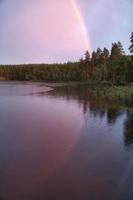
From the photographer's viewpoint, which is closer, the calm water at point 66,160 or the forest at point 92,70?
the calm water at point 66,160

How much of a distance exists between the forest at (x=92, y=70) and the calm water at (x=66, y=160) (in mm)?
31881

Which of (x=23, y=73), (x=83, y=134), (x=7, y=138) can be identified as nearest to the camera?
(x=7, y=138)

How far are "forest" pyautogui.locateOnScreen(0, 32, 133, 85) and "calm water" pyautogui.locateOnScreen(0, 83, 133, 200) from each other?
31881mm

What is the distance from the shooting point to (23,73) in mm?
123562

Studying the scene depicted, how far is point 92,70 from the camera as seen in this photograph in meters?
84.6

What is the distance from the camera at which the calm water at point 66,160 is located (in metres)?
6.84

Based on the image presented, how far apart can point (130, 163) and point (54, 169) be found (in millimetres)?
2746

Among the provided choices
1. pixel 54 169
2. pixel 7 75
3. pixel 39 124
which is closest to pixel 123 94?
pixel 39 124

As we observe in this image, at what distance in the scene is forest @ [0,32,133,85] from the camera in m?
48.3

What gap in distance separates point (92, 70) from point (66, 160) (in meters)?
77.0

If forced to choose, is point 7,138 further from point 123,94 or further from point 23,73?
point 23,73

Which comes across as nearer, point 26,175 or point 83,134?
point 26,175

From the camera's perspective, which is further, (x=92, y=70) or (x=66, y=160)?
(x=92, y=70)

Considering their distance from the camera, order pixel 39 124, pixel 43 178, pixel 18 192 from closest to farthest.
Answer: pixel 18 192, pixel 43 178, pixel 39 124
